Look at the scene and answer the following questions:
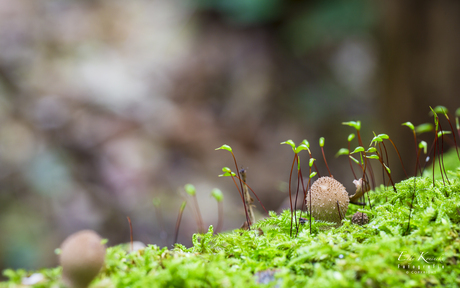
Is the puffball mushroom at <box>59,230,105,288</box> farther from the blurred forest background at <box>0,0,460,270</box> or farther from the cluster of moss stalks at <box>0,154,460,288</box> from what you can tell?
the blurred forest background at <box>0,0,460,270</box>

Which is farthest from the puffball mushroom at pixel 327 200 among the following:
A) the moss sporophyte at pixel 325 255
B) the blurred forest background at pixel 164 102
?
the blurred forest background at pixel 164 102

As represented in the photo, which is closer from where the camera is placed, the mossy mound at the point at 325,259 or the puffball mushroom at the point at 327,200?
the mossy mound at the point at 325,259

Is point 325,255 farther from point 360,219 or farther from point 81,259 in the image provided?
point 81,259

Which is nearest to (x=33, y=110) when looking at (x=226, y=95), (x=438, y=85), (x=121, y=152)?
(x=121, y=152)

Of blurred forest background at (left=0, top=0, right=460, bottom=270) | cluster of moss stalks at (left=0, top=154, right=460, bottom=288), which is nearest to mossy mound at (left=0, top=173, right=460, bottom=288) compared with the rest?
cluster of moss stalks at (left=0, top=154, right=460, bottom=288)

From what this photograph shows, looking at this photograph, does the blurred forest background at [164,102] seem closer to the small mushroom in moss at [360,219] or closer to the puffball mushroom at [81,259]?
the small mushroom in moss at [360,219]

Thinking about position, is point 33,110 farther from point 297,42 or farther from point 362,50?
point 362,50
